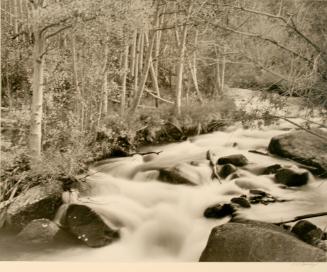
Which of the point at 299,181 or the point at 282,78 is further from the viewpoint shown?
the point at 299,181

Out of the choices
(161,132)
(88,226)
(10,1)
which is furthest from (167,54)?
(88,226)

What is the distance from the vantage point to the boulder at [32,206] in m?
3.61

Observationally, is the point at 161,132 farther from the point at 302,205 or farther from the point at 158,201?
the point at 302,205

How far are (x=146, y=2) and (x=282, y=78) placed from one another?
1250mm

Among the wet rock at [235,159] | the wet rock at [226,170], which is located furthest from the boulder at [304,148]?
the wet rock at [226,170]

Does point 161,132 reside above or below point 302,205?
above

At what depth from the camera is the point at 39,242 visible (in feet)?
11.6

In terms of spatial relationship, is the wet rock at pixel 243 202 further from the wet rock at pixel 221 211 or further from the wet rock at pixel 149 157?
the wet rock at pixel 149 157

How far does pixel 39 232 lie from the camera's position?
140 inches

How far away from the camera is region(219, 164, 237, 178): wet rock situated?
150 inches

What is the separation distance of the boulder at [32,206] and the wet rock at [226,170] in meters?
1.30

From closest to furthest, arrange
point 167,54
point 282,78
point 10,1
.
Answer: point 282,78, point 10,1, point 167,54

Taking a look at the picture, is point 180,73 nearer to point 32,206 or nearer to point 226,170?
point 226,170

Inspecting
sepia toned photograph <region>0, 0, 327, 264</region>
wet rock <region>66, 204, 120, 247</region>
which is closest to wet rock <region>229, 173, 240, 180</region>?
sepia toned photograph <region>0, 0, 327, 264</region>
